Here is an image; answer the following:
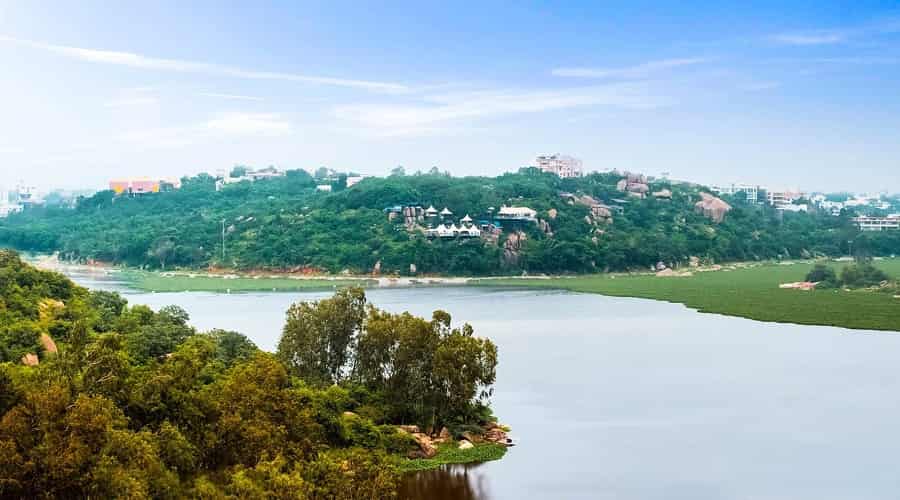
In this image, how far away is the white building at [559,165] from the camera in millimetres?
76875

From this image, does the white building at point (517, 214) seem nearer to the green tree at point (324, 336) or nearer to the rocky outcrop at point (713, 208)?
the rocky outcrop at point (713, 208)

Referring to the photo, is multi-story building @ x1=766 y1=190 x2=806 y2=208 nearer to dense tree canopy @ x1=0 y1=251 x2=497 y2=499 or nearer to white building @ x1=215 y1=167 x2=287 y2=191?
white building @ x1=215 y1=167 x2=287 y2=191

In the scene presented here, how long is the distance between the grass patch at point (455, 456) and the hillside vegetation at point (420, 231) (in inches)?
1269

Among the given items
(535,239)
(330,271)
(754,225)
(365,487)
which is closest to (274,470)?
(365,487)

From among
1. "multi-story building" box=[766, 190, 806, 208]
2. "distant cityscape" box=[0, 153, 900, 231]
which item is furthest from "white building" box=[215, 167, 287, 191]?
"multi-story building" box=[766, 190, 806, 208]

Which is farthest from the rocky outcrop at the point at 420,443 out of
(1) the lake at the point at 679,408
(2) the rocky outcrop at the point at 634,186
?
(2) the rocky outcrop at the point at 634,186

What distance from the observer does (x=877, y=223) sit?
6938cm

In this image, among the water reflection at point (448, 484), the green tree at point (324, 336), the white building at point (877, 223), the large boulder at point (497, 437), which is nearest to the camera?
the water reflection at point (448, 484)

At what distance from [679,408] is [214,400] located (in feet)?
30.4

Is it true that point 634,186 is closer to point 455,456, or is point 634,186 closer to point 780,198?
point 780,198

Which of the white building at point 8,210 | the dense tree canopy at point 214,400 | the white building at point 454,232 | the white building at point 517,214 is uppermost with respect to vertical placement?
the white building at point 8,210

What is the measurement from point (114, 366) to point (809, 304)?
27273 millimetres

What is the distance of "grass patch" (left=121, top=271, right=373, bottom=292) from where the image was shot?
1613 inches

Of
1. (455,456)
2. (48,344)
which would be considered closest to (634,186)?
(455,456)
